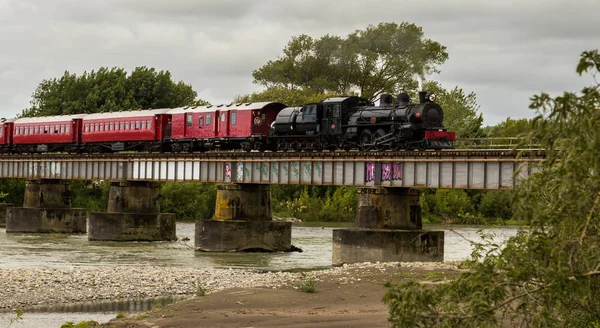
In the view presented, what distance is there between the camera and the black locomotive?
42469 millimetres

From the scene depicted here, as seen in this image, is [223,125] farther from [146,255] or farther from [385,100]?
[385,100]

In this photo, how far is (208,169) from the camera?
5338 centimetres

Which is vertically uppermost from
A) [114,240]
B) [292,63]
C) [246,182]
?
[292,63]

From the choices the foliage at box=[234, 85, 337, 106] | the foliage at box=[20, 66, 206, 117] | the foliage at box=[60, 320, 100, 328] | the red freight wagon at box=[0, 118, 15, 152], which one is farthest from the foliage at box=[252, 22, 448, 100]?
the foliage at box=[60, 320, 100, 328]

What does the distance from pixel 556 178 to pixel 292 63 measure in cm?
9991

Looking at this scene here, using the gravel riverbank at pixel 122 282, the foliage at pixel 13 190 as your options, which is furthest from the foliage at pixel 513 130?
the foliage at pixel 13 190

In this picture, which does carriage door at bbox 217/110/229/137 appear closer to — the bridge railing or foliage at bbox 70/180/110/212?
the bridge railing

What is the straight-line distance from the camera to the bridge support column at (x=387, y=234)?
131ft

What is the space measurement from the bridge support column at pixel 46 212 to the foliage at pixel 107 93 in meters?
41.3

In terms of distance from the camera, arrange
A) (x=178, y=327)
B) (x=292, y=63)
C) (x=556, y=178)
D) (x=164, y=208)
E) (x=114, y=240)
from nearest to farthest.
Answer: (x=556, y=178), (x=178, y=327), (x=114, y=240), (x=164, y=208), (x=292, y=63)

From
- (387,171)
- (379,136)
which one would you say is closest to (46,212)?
(379,136)

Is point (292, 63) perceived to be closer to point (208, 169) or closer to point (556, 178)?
point (208, 169)

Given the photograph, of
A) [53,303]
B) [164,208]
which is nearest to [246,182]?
[53,303]

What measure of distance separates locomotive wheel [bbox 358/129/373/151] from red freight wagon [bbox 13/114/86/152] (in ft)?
95.6
